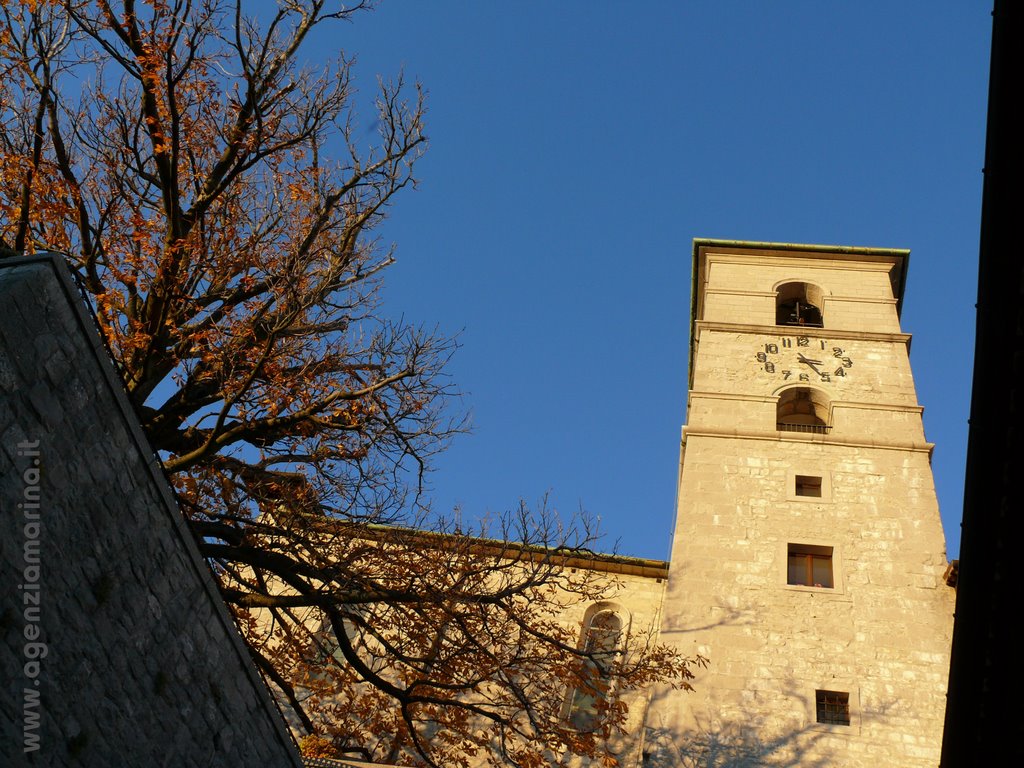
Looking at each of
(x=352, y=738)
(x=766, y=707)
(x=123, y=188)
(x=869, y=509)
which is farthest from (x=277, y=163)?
(x=869, y=509)

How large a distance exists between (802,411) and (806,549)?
569 cm

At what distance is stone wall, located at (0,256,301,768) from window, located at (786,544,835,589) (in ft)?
43.5

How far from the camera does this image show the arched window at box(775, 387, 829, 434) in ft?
76.1

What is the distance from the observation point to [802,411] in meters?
24.0

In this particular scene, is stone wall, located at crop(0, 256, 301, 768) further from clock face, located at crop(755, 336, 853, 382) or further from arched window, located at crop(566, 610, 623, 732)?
clock face, located at crop(755, 336, 853, 382)

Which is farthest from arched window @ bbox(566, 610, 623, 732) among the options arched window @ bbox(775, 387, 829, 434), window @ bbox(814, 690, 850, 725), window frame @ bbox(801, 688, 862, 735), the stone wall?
the stone wall

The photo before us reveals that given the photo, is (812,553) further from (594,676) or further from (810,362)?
Result: (810,362)

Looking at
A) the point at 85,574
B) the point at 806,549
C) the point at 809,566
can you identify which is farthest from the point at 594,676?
the point at 85,574

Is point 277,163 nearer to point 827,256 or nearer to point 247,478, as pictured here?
point 247,478

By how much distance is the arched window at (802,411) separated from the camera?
2319 centimetres

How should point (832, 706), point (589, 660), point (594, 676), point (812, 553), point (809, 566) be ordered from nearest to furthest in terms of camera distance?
point (832, 706)
point (594, 676)
point (589, 660)
point (809, 566)
point (812, 553)

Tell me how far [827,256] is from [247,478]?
2126cm

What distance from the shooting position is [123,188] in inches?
486

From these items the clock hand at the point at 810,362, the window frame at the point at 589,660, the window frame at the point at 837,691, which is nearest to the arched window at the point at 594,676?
the window frame at the point at 589,660
